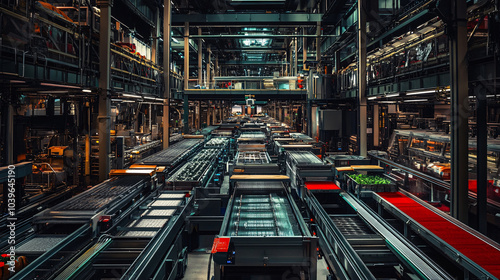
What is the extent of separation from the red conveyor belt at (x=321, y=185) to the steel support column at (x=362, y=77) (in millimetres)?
4649

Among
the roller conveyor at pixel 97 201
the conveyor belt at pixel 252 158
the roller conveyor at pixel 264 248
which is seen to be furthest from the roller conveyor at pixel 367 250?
the roller conveyor at pixel 97 201

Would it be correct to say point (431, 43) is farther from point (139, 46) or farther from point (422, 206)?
point (139, 46)

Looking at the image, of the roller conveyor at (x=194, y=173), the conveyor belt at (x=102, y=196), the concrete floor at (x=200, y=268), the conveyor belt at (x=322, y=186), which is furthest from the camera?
the roller conveyor at (x=194, y=173)

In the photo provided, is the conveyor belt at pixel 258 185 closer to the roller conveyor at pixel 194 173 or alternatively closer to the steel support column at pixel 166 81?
the roller conveyor at pixel 194 173

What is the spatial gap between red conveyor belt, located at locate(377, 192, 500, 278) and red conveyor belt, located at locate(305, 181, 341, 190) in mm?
1386

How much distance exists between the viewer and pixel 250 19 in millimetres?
21062

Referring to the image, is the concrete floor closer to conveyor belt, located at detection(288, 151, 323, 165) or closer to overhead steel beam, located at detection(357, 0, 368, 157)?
conveyor belt, located at detection(288, 151, 323, 165)

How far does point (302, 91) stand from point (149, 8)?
11.7 m

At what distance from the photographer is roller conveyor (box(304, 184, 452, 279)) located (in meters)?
4.47

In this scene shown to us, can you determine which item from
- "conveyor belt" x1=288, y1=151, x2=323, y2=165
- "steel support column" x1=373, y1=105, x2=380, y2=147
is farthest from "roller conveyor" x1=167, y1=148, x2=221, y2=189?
"steel support column" x1=373, y1=105, x2=380, y2=147

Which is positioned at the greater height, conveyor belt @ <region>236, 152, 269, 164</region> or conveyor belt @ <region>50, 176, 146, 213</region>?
conveyor belt @ <region>236, 152, 269, 164</region>

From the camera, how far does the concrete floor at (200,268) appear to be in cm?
602

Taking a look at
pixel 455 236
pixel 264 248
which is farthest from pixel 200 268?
pixel 455 236

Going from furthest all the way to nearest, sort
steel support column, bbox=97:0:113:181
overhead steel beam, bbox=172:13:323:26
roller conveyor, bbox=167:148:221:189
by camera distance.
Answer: overhead steel beam, bbox=172:13:323:26 → steel support column, bbox=97:0:113:181 → roller conveyor, bbox=167:148:221:189
